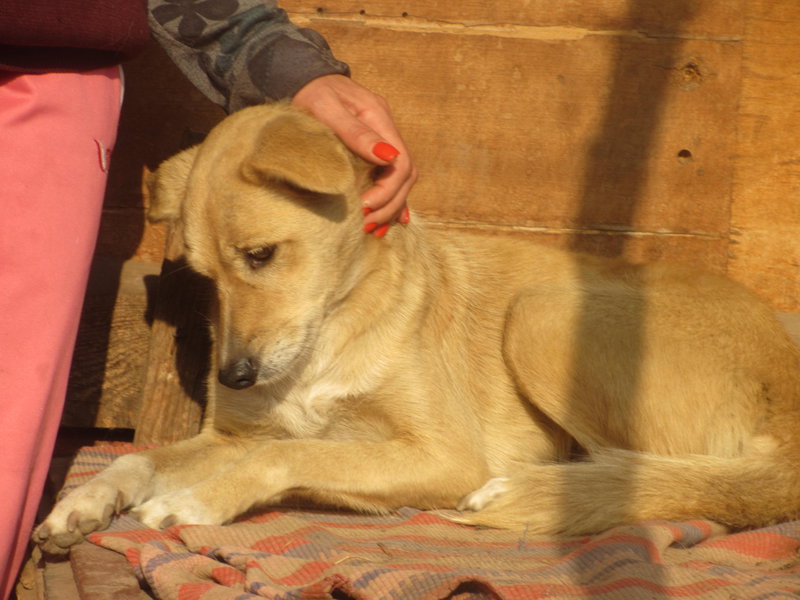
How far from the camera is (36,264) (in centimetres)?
265

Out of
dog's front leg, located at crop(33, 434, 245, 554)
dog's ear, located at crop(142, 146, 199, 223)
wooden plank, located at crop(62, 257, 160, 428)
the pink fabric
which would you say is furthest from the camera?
wooden plank, located at crop(62, 257, 160, 428)

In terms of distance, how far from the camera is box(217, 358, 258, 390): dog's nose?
10.1 ft

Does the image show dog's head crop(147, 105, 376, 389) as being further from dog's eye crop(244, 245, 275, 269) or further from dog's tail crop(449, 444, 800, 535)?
dog's tail crop(449, 444, 800, 535)

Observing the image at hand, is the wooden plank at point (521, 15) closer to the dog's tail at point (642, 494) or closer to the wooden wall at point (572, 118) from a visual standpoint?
the wooden wall at point (572, 118)

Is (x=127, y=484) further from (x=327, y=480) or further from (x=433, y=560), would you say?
(x=433, y=560)

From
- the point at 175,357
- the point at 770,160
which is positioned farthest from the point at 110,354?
the point at 770,160

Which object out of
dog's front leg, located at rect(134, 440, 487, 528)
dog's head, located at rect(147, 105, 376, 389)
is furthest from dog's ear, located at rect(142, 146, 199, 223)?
dog's front leg, located at rect(134, 440, 487, 528)

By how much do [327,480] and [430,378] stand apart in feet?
1.95

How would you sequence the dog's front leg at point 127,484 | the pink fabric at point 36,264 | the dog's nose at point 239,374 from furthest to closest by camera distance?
the dog's nose at point 239,374 → the dog's front leg at point 127,484 → the pink fabric at point 36,264

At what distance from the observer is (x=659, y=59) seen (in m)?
4.36

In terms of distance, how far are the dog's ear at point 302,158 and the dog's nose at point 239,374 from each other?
0.62m

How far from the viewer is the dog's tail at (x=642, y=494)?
2.95 meters

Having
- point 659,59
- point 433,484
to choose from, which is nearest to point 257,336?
point 433,484

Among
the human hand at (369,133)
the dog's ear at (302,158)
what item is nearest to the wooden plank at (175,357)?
the human hand at (369,133)
